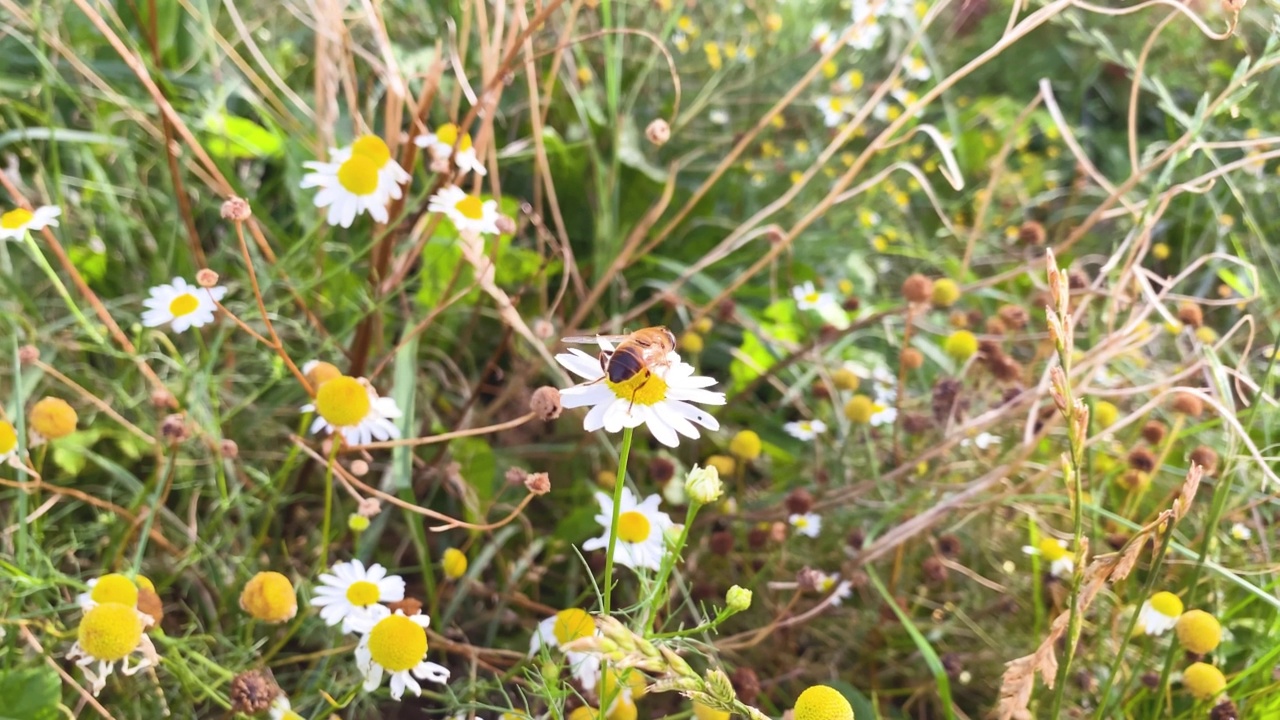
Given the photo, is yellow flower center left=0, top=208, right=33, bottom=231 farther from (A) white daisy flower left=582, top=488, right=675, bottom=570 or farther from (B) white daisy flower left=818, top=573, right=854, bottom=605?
(B) white daisy flower left=818, top=573, right=854, bottom=605

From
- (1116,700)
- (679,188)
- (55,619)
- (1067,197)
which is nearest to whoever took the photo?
(55,619)

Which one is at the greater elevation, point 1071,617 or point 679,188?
point 1071,617

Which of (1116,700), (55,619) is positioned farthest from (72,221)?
(1116,700)

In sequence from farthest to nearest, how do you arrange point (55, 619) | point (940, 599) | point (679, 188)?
point (679, 188)
point (940, 599)
point (55, 619)

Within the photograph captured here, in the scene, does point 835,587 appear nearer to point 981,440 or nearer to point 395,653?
point 981,440

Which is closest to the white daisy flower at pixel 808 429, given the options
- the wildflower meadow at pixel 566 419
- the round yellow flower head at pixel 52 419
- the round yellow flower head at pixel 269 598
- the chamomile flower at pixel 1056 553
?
the wildflower meadow at pixel 566 419

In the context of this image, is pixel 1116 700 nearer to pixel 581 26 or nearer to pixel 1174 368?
pixel 1174 368

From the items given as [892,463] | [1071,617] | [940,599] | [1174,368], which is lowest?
[940,599]

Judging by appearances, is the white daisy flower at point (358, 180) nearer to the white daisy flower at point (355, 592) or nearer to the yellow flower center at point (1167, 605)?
the white daisy flower at point (355, 592)
